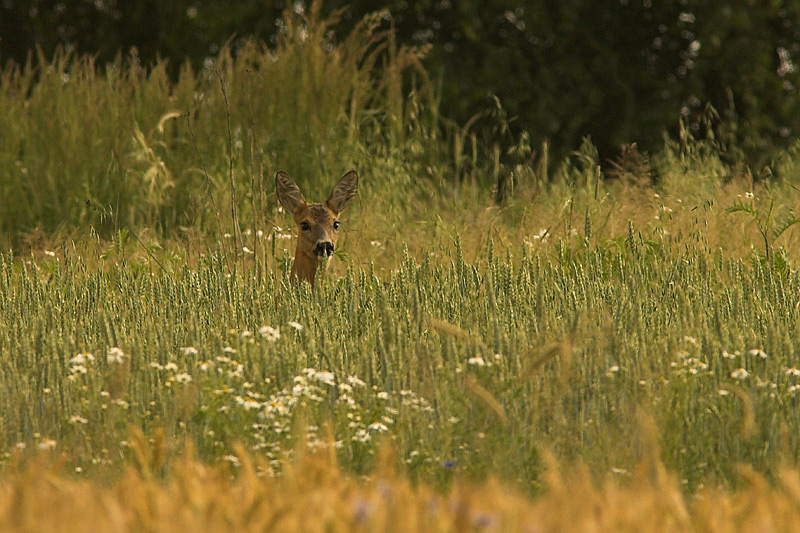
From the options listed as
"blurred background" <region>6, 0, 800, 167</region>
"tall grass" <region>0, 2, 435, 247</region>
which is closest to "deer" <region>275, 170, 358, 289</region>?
"tall grass" <region>0, 2, 435, 247</region>

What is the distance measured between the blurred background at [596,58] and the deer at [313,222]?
5.95 m

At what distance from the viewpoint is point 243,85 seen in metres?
9.57

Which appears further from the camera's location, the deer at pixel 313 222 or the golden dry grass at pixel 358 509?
the deer at pixel 313 222

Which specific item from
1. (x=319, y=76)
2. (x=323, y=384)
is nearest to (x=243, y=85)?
(x=319, y=76)

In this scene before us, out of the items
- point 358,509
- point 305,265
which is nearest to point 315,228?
point 305,265

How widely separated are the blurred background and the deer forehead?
6.25m

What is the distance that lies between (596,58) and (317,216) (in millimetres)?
8033

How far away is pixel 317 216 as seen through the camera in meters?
6.93

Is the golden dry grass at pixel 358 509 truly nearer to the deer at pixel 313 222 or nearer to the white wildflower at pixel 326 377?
the white wildflower at pixel 326 377

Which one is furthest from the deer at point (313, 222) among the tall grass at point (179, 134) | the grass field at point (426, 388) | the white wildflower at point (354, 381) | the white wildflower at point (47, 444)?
the white wildflower at point (47, 444)

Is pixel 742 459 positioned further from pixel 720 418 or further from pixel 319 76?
pixel 319 76

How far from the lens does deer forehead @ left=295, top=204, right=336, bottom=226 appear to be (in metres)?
6.89

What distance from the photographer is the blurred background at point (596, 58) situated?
1340cm

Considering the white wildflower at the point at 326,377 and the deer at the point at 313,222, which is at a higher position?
the deer at the point at 313,222
